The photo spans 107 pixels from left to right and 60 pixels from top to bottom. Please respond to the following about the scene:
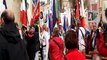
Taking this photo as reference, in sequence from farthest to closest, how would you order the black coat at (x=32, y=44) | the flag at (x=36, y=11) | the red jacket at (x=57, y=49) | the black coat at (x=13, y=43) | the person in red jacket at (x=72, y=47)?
the flag at (x=36, y=11) → the black coat at (x=32, y=44) → the red jacket at (x=57, y=49) → the person in red jacket at (x=72, y=47) → the black coat at (x=13, y=43)

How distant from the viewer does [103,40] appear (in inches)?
320

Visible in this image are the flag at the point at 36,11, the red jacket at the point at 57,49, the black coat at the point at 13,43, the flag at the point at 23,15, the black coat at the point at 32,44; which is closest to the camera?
the black coat at the point at 13,43

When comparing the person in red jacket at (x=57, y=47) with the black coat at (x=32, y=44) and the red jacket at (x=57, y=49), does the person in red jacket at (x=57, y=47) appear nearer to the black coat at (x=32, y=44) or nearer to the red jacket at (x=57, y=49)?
the red jacket at (x=57, y=49)

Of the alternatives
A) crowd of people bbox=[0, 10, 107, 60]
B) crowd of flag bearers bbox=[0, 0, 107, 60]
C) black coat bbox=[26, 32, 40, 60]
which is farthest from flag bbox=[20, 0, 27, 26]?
black coat bbox=[26, 32, 40, 60]

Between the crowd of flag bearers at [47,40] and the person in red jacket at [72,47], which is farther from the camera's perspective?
the person in red jacket at [72,47]

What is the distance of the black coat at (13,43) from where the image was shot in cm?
374

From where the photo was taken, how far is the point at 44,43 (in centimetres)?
978

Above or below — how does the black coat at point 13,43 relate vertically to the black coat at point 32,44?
above

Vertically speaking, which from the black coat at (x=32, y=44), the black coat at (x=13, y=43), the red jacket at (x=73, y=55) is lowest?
the black coat at (x=32, y=44)

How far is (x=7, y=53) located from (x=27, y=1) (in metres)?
7.04

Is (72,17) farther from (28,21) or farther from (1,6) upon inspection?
(1,6)

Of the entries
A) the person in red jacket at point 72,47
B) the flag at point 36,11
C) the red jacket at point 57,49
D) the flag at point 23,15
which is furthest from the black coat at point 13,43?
the flag at point 36,11

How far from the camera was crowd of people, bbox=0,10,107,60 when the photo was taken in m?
3.78

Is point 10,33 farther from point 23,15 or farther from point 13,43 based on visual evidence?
point 23,15
